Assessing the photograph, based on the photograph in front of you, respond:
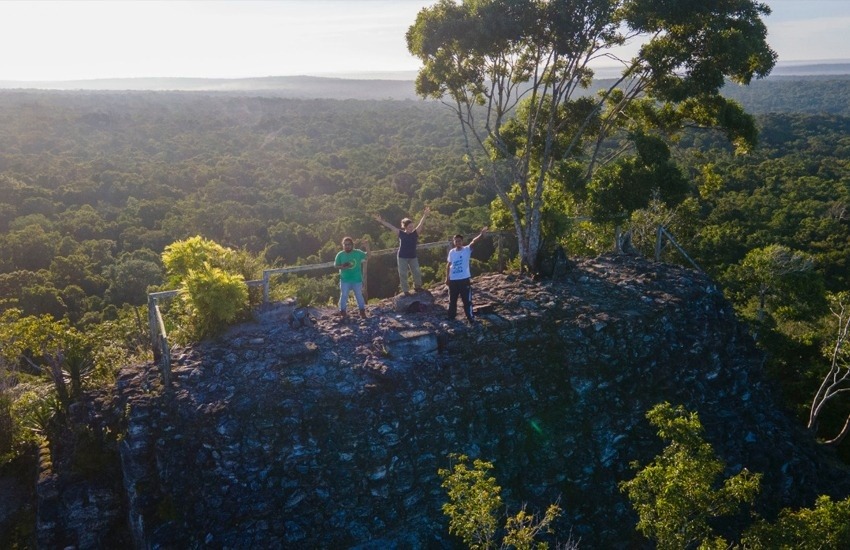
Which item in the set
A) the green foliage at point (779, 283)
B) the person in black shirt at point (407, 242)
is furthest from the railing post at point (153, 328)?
the green foliage at point (779, 283)

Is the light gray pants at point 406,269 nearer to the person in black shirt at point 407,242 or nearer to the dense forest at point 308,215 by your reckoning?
the person in black shirt at point 407,242

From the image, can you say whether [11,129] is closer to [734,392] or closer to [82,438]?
[82,438]

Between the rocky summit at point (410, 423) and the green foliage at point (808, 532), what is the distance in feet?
7.78

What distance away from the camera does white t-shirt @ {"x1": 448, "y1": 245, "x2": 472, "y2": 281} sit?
1017cm

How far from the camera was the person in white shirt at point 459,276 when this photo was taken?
10180mm

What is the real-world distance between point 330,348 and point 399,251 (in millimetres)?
2503

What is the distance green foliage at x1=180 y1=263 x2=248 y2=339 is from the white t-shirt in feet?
12.6

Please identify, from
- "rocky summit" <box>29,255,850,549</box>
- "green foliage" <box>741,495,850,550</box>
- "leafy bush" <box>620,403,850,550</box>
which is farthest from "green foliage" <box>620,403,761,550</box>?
"rocky summit" <box>29,255,850,549</box>

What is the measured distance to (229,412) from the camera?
866 centimetres

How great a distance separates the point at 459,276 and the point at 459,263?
0.28m

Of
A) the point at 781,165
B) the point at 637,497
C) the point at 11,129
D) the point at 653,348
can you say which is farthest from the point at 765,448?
the point at 11,129

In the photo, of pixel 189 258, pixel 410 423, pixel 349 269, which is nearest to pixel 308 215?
pixel 189 258

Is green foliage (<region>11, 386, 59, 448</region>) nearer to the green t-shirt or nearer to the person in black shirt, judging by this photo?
the green t-shirt

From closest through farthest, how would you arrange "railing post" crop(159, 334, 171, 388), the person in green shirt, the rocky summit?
the rocky summit < "railing post" crop(159, 334, 171, 388) < the person in green shirt
